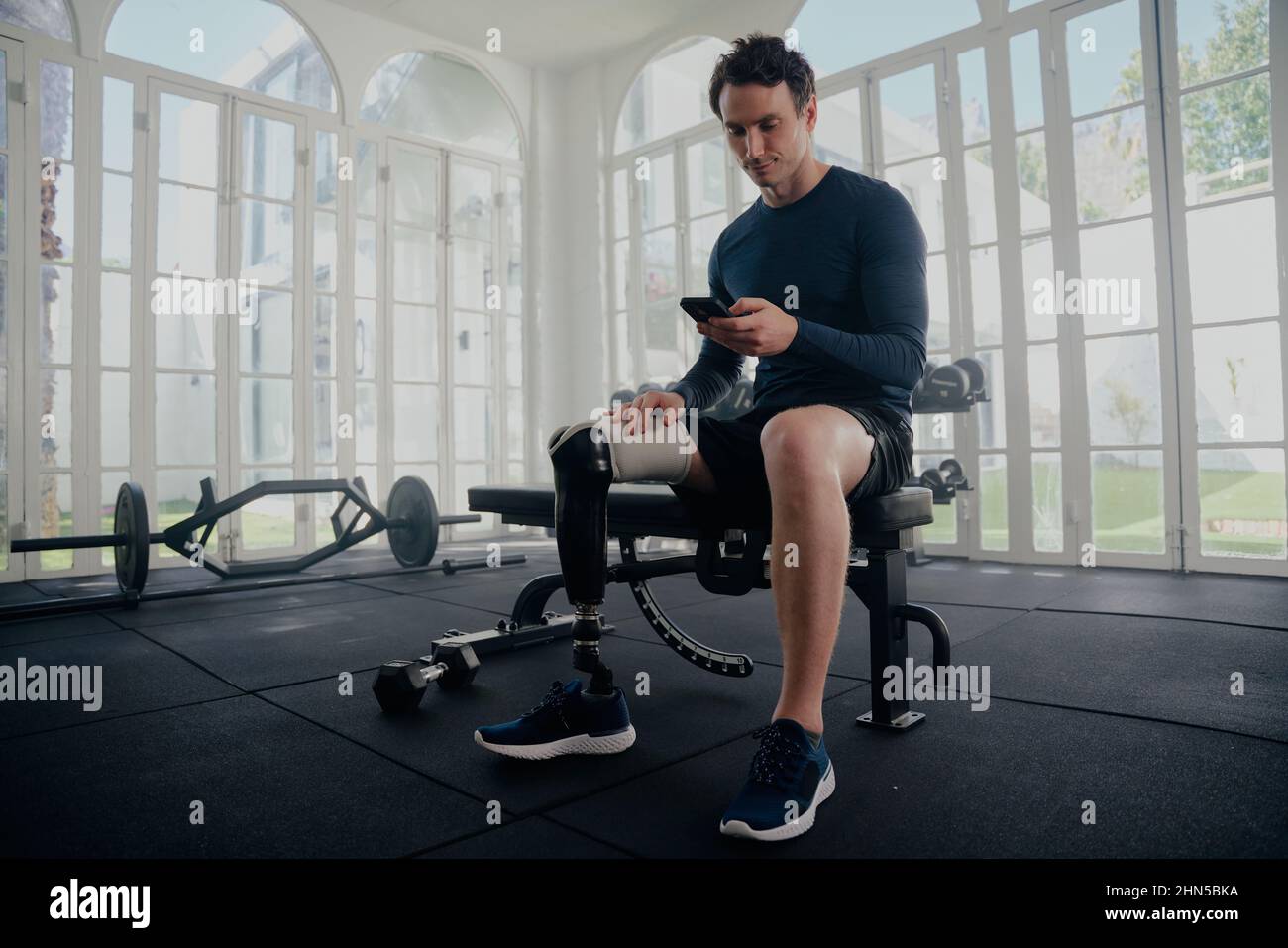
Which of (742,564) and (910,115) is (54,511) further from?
(910,115)

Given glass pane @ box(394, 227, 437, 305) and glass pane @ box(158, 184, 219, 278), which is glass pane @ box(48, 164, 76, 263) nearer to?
glass pane @ box(158, 184, 219, 278)

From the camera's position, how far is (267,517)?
4.58 metres

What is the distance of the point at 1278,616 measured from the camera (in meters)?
2.46

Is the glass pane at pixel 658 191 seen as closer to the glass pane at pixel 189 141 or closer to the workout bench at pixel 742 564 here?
the glass pane at pixel 189 141

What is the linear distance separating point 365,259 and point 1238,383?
439 centimetres

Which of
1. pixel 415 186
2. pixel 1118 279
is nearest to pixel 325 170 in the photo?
pixel 415 186

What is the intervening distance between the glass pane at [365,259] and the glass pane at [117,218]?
114cm

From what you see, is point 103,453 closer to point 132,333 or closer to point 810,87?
point 132,333

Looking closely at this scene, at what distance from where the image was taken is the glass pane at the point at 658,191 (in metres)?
5.32

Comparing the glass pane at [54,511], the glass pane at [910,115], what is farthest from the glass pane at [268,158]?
the glass pane at [910,115]

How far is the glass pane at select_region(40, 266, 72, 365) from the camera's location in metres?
3.89

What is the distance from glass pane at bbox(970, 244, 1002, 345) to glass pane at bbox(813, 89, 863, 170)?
79 centimetres

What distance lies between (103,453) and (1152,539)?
4.76 meters

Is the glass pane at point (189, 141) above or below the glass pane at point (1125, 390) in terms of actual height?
above
